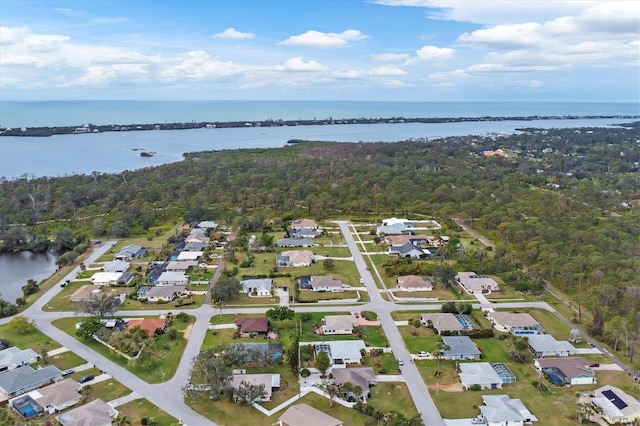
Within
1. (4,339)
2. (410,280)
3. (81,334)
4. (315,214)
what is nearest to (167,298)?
(81,334)

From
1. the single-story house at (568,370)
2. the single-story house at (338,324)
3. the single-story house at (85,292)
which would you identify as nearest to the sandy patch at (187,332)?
the single-story house at (85,292)

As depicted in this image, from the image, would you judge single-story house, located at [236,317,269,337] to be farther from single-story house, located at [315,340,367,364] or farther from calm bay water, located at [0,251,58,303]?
calm bay water, located at [0,251,58,303]

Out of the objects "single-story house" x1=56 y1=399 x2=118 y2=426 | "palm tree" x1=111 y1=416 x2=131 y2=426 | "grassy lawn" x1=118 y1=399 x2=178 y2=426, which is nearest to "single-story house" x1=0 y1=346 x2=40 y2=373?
"single-story house" x1=56 y1=399 x2=118 y2=426

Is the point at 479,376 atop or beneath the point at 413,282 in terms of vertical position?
beneath

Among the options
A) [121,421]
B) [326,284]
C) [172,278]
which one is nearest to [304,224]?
[326,284]

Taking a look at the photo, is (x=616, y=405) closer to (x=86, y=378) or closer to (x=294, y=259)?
(x=86, y=378)

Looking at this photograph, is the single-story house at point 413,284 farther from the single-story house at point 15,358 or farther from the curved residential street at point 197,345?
the single-story house at point 15,358
